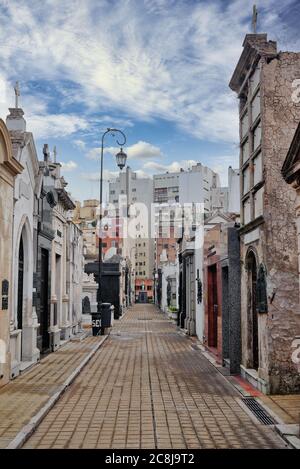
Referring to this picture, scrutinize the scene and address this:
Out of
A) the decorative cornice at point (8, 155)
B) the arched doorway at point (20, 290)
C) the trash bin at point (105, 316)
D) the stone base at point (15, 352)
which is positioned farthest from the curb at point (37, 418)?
the trash bin at point (105, 316)

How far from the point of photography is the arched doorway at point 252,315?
36.8 ft

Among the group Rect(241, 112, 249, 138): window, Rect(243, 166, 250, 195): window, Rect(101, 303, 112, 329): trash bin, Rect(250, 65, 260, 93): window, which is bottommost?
Rect(101, 303, 112, 329): trash bin

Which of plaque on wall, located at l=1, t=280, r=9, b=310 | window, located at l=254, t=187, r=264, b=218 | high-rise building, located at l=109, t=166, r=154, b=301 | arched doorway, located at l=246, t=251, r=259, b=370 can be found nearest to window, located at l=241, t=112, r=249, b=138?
window, located at l=254, t=187, r=264, b=218

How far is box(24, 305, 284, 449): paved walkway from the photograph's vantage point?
6.80 metres

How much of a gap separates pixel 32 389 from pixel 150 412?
3.02 meters

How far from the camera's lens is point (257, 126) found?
10914 millimetres

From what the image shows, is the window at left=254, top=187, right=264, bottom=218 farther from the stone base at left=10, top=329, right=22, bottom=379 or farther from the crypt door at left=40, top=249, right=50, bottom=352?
the crypt door at left=40, top=249, right=50, bottom=352

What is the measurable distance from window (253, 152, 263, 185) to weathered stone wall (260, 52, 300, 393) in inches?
20.3

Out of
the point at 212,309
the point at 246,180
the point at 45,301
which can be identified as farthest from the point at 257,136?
the point at 45,301

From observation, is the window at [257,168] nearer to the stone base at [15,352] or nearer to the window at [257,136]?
the window at [257,136]

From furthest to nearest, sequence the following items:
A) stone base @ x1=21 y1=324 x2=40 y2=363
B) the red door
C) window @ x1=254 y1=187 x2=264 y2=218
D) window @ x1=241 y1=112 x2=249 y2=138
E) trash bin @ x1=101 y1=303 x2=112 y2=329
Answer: trash bin @ x1=101 y1=303 x2=112 y2=329, the red door, stone base @ x1=21 y1=324 x2=40 y2=363, window @ x1=241 y1=112 x2=249 y2=138, window @ x1=254 y1=187 x2=264 y2=218

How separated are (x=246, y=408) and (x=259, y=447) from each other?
205cm
